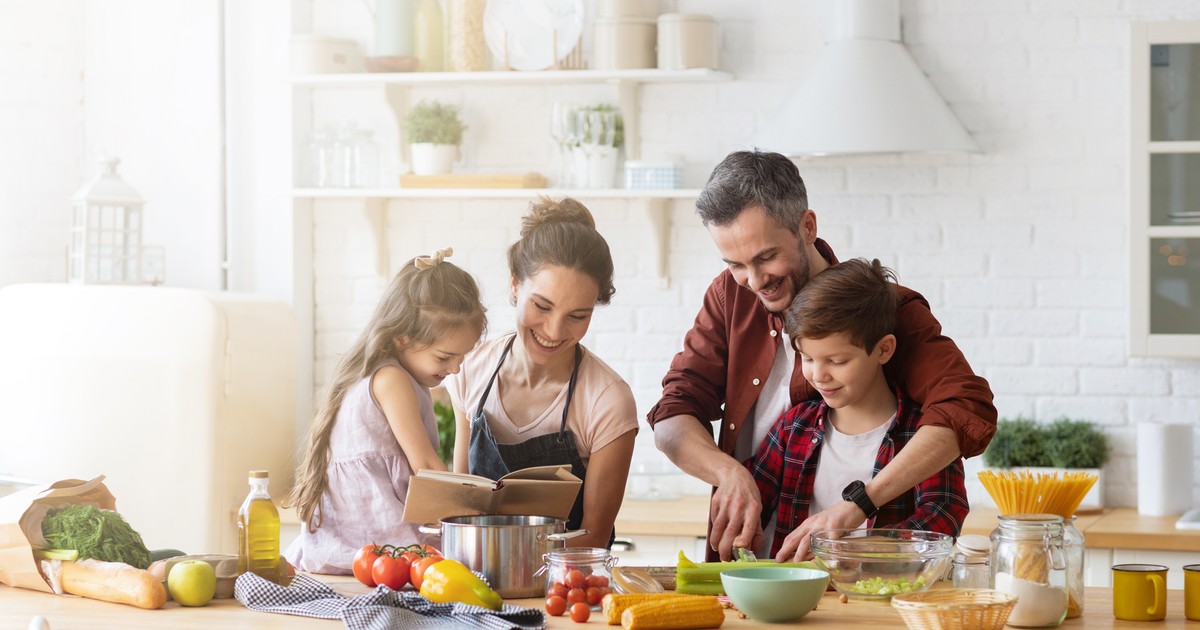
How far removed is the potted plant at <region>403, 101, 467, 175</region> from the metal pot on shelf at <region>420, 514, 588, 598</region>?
2.36 meters

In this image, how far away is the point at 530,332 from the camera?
2.64 meters

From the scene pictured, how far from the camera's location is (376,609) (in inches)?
78.1

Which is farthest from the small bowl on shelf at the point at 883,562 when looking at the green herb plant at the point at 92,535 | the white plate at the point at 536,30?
the white plate at the point at 536,30

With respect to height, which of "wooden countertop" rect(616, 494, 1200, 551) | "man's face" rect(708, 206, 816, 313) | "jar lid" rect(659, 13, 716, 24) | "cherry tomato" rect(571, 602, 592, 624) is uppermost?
"jar lid" rect(659, 13, 716, 24)

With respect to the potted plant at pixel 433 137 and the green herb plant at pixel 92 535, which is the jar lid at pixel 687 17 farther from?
the green herb plant at pixel 92 535

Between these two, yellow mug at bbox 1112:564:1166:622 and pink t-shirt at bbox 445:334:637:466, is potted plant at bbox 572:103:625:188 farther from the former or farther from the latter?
yellow mug at bbox 1112:564:1166:622

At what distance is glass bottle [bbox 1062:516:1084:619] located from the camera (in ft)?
6.48

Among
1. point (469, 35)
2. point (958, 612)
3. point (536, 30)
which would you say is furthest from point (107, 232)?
point (958, 612)

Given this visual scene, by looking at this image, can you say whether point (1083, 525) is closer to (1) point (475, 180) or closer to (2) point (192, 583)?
(1) point (475, 180)

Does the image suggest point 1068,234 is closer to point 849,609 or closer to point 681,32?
point 681,32

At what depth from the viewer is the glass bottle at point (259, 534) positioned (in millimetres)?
2230

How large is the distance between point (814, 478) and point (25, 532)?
144cm

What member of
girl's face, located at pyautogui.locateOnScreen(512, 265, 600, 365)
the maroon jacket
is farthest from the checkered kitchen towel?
the maroon jacket

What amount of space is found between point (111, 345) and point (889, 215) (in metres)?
2.43
